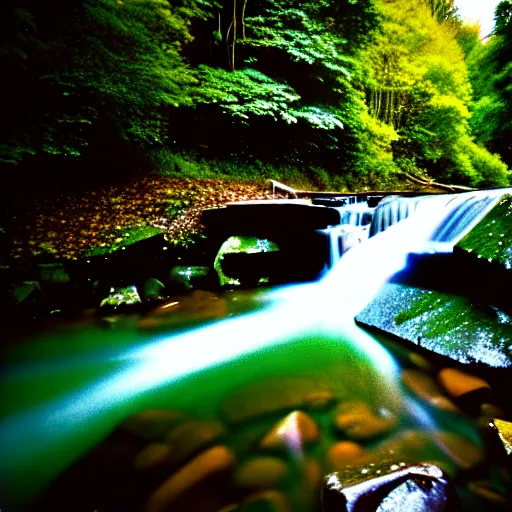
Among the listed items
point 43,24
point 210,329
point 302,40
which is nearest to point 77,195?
point 43,24

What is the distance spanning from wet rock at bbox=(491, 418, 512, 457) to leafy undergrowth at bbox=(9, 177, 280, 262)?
188 inches

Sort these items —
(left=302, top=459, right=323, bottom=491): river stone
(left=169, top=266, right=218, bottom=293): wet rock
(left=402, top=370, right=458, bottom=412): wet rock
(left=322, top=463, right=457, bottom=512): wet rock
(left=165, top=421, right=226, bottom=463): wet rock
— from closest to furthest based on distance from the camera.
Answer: (left=322, top=463, right=457, bottom=512): wet rock < (left=302, top=459, right=323, bottom=491): river stone < (left=165, top=421, right=226, bottom=463): wet rock < (left=402, top=370, right=458, bottom=412): wet rock < (left=169, top=266, right=218, bottom=293): wet rock

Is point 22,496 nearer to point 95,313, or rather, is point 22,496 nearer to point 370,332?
point 95,313

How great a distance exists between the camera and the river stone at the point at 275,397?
7.39ft

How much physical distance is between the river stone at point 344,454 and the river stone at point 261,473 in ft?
0.97

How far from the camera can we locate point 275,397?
94.3 inches

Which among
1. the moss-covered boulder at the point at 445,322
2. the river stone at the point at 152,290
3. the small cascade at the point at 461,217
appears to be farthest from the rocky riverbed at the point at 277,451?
the river stone at the point at 152,290

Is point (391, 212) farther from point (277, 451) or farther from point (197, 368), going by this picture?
point (277, 451)

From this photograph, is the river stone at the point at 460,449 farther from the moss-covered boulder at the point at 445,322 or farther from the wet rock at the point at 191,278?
the wet rock at the point at 191,278

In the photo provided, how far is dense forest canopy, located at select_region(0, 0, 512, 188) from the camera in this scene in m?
4.63

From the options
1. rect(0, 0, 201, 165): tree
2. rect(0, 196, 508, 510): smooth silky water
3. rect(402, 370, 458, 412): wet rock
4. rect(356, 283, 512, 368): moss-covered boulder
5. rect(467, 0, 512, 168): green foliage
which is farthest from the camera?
rect(467, 0, 512, 168): green foliage

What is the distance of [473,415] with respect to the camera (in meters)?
2.06

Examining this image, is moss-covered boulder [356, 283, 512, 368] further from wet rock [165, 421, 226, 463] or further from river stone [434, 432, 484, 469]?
wet rock [165, 421, 226, 463]

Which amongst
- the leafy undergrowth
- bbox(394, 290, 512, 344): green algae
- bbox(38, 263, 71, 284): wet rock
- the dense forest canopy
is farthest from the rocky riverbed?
the leafy undergrowth
